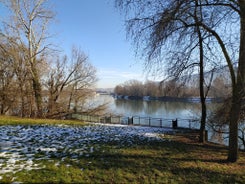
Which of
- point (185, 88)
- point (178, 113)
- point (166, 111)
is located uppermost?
point (185, 88)

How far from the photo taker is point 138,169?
4.30 meters

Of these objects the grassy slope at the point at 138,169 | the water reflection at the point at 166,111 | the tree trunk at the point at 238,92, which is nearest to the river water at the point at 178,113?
the water reflection at the point at 166,111

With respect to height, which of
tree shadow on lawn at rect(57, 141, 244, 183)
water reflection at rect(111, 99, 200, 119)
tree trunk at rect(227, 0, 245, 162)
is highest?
tree trunk at rect(227, 0, 245, 162)

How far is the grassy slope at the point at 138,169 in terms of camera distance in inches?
143

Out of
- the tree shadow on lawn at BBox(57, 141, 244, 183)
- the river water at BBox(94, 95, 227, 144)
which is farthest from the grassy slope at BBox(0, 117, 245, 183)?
the river water at BBox(94, 95, 227, 144)

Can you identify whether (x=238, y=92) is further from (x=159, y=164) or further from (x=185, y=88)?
(x=185, y=88)

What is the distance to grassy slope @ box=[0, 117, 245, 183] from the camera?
362 cm

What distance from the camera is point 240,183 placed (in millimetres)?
4277

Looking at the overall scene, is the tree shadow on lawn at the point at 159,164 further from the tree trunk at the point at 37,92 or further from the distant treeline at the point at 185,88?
the tree trunk at the point at 37,92

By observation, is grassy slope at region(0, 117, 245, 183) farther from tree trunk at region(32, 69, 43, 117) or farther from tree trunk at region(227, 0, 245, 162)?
tree trunk at region(32, 69, 43, 117)

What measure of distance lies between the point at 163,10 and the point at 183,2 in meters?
0.52

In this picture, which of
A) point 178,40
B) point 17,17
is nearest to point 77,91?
point 17,17

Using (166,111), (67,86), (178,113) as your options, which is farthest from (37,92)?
(166,111)

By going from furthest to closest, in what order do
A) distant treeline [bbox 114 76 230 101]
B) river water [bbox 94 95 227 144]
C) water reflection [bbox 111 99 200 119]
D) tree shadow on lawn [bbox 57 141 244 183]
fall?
water reflection [bbox 111 99 200 119]
river water [bbox 94 95 227 144]
distant treeline [bbox 114 76 230 101]
tree shadow on lawn [bbox 57 141 244 183]
